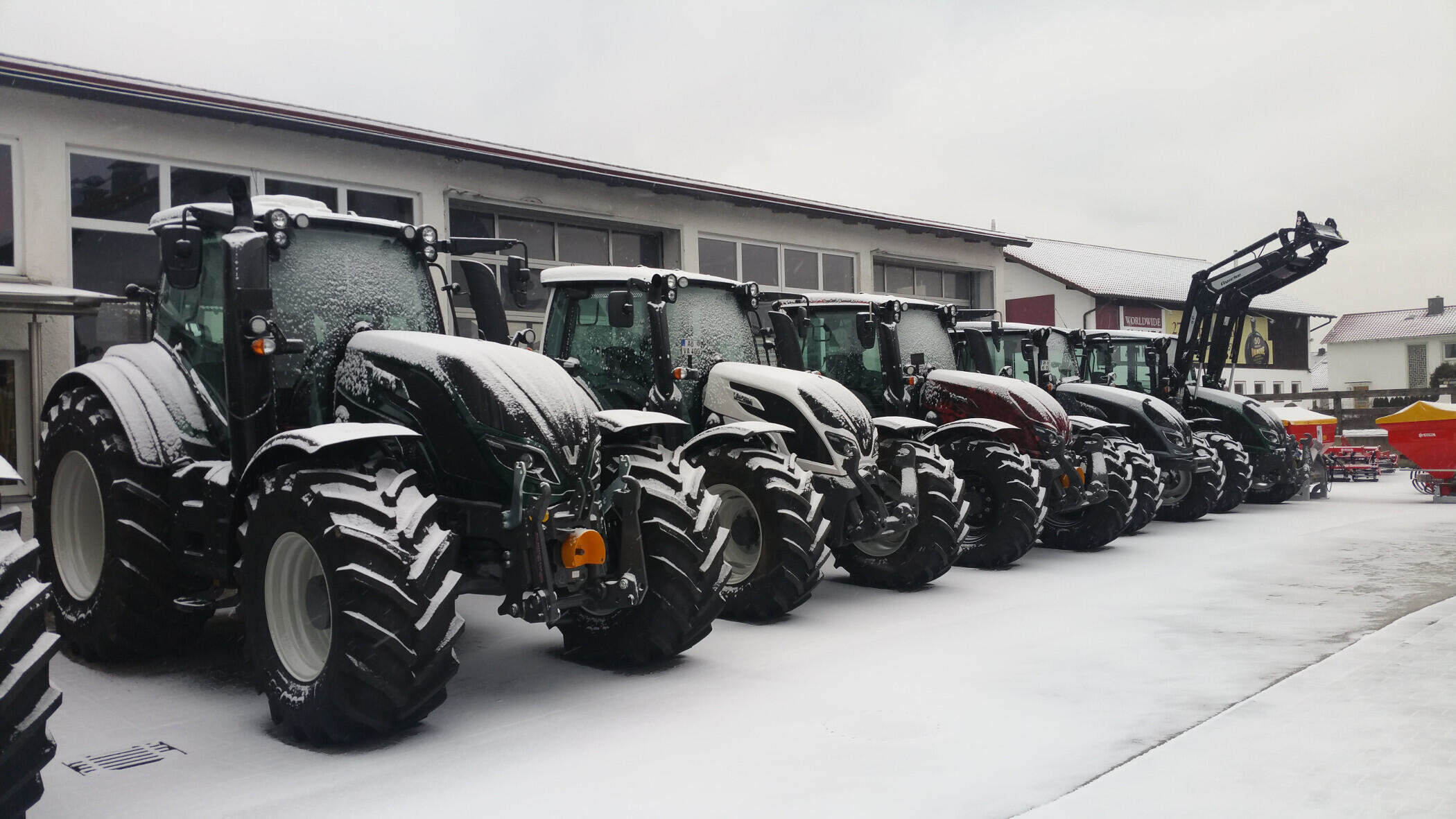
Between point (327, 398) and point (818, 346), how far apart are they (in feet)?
18.3

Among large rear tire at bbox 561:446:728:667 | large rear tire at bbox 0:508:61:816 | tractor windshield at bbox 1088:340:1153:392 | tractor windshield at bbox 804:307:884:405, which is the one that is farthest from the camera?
tractor windshield at bbox 1088:340:1153:392

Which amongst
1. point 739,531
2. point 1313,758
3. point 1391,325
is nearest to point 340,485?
point 739,531

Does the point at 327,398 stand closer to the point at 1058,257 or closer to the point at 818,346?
the point at 818,346

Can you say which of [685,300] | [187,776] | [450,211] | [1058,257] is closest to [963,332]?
[685,300]

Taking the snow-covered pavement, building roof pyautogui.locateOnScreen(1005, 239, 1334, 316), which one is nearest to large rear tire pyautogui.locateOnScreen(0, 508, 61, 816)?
the snow-covered pavement

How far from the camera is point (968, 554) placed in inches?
397

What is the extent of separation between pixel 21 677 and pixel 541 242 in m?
10.5

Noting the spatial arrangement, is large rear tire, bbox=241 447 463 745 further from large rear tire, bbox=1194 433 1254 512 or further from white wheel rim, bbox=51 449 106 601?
large rear tire, bbox=1194 433 1254 512

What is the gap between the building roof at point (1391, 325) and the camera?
5547cm

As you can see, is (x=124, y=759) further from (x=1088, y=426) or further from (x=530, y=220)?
(x=530, y=220)

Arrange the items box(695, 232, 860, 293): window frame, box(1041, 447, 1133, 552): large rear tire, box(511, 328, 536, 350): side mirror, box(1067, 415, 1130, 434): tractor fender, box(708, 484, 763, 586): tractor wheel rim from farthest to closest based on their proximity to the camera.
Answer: box(695, 232, 860, 293): window frame
box(1041, 447, 1133, 552): large rear tire
box(1067, 415, 1130, 434): tractor fender
box(708, 484, 763, 586): tractor wheel rim
box(511, 328, 536, 350): side mirror

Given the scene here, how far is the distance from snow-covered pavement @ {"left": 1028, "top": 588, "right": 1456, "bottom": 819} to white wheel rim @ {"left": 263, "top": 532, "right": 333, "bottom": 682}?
3.19 metres

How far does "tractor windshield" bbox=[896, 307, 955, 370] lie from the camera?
10.7m

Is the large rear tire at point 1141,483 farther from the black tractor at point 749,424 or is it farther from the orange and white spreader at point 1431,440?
Answer: the orange and white spreader at point 1431,440
